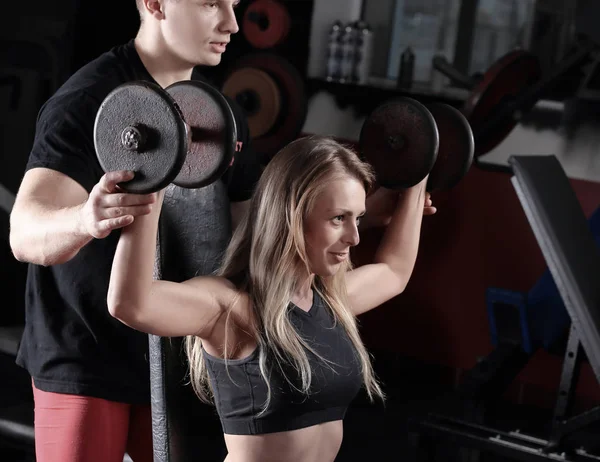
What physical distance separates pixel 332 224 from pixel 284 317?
16 centimetres

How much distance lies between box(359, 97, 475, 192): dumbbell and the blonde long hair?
0.09 m

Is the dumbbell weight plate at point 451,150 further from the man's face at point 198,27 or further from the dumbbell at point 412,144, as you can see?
the man's face at point 198,27

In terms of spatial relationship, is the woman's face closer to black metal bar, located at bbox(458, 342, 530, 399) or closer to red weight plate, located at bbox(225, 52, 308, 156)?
black metal bar, located at bbox(458, 342, 530, 399)

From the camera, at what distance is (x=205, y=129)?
119 centimetres

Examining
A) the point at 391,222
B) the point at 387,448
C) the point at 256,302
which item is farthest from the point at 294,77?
the point at 256,302

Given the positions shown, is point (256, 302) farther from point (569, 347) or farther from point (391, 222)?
point (569, 347)

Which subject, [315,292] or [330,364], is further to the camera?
[315,292]

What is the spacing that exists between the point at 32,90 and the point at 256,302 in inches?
106

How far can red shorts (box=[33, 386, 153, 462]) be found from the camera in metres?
1.61

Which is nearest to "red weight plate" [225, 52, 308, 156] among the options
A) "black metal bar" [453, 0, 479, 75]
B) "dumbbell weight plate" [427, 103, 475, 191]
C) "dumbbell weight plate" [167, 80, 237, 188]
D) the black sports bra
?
Result: "black metal bar" [453, 0, 479, 75]

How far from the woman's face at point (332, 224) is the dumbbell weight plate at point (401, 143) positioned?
0.17 metres

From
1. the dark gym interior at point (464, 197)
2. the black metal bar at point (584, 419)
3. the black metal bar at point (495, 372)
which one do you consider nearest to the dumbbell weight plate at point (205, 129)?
the dark gym interior at point (464, 197)

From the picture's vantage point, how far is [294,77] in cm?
407

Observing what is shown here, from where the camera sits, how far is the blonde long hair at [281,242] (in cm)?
141
